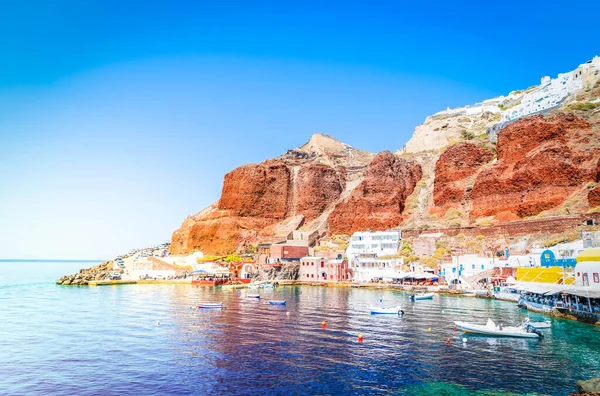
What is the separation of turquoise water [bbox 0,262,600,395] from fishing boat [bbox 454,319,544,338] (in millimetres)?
1047

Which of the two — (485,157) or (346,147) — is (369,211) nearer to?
(485,157)

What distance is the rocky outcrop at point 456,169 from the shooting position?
101 meters

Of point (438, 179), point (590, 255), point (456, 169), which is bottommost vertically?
point (590, 255)

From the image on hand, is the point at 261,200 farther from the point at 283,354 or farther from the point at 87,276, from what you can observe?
the point at 283,354

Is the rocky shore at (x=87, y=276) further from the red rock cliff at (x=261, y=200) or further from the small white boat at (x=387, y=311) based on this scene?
the small white boat at (x=387, y=311)

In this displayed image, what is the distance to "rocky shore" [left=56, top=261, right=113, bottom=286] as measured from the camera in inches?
3976

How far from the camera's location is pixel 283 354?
96.7 feet

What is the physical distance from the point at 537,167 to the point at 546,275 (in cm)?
3491

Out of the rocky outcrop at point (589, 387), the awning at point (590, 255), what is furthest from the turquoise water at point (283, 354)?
the awning at point (590, 255)

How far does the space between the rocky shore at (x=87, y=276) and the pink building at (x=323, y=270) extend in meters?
51.7

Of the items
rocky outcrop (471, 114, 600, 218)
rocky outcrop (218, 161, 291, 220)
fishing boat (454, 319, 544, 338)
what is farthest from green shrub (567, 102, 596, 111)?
rocky outcrop (218, 161, 291, 220)

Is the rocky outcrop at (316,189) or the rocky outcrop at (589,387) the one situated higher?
the rocky outcrop at (316,189)

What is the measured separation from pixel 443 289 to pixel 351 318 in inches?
1282

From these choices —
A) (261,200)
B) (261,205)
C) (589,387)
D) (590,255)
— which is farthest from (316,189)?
(589,387)
